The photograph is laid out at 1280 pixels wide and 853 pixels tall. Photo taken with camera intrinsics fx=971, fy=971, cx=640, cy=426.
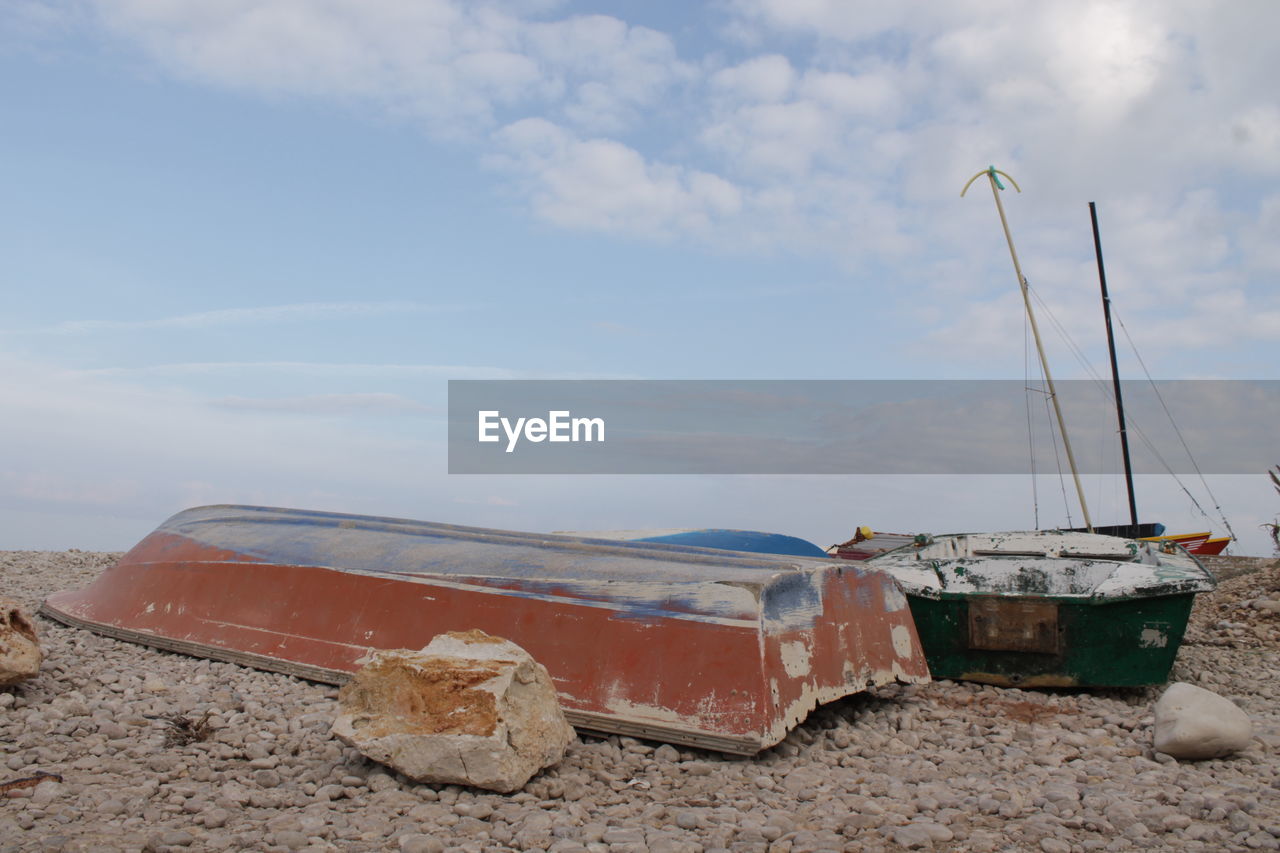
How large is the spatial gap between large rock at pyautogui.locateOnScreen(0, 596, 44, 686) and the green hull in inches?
242

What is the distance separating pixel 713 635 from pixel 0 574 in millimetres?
9719

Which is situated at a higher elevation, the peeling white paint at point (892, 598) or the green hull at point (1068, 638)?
the peeling white paint at point (892, 598)

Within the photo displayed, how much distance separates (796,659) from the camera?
520 cm

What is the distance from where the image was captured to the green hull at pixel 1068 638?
7.02m

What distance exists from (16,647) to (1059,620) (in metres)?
6.80

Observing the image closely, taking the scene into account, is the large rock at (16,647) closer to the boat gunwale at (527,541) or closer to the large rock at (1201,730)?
the boat gunwale at (527,541)

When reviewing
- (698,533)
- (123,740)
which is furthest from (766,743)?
(698,533)

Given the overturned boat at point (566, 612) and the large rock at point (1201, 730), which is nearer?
the overturned boat at point (566, 612)

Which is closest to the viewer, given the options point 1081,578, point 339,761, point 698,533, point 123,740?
point 339,761

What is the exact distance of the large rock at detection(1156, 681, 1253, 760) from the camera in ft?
17.3

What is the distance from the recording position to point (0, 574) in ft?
36.1

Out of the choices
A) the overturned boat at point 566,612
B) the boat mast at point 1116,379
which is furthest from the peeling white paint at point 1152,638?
the boat mast at point 1116,379

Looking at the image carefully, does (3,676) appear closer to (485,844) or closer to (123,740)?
(123,740)

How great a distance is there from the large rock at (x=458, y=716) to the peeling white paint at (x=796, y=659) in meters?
1.21
